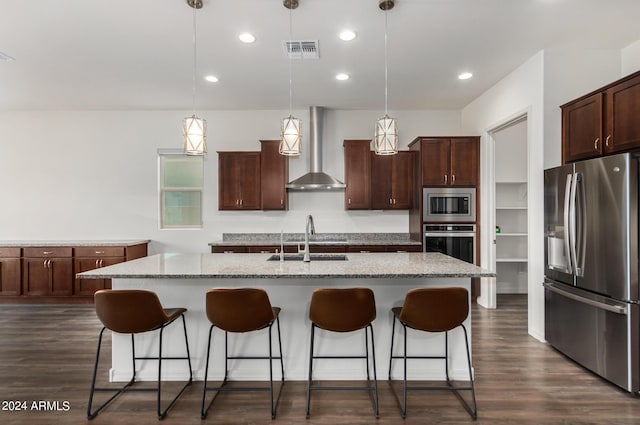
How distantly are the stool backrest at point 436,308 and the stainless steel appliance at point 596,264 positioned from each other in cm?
127

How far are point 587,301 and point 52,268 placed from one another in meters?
6.25

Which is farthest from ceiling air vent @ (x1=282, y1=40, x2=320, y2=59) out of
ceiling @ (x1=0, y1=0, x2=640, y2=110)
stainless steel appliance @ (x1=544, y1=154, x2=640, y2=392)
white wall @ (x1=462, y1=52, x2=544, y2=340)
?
stainless steel appliance @ (x1=544, y1=154, x2=640, y2=392)

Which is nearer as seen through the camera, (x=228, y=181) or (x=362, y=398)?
(x=362, y=398)

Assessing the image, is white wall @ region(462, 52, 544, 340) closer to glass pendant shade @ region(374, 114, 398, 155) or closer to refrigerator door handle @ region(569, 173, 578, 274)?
refrigerator door handle @ region(569, 173, 578, 274)

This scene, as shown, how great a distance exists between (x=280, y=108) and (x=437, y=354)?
13.5 ft

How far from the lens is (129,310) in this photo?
7.16ft

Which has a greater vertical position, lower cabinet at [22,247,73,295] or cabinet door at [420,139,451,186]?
cabinet door at [420,139,451,186]

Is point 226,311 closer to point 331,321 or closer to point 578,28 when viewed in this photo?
point 331,321

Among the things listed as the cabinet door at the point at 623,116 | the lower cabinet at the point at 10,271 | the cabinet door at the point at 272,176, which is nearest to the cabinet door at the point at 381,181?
the cabinet door at the point at 272,176

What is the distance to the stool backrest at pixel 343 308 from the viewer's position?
2.19 meters

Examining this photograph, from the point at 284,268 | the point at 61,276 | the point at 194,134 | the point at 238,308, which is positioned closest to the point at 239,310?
the point at 238,308

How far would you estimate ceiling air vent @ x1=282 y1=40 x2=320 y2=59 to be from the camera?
3232mm

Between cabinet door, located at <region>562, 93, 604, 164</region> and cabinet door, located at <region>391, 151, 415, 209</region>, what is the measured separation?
2010mm

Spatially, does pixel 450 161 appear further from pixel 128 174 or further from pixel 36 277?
pixel 36 277
